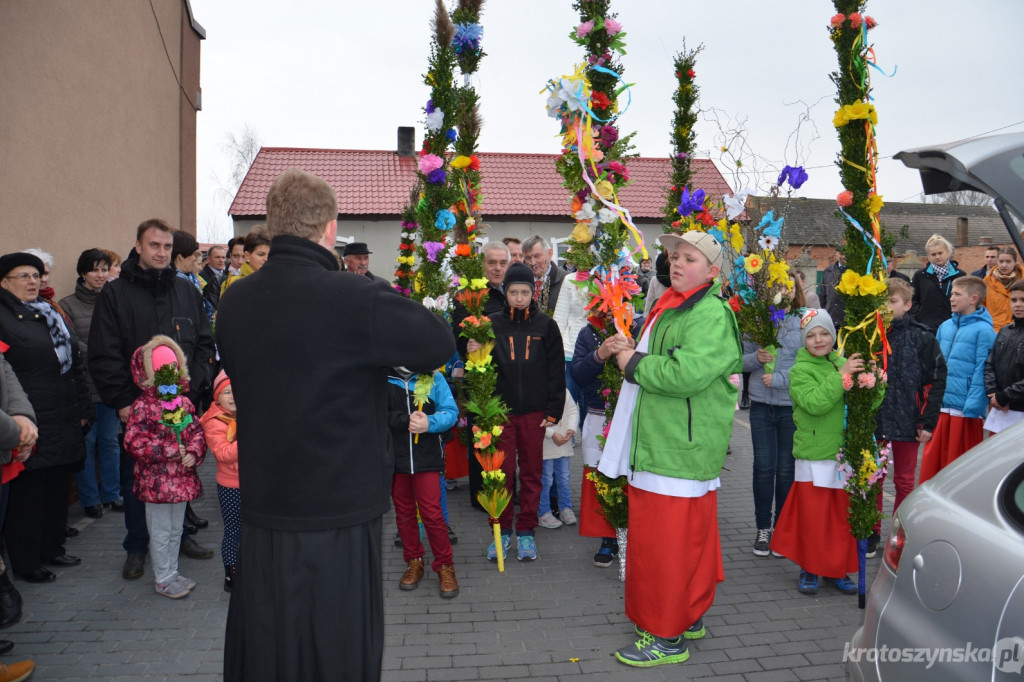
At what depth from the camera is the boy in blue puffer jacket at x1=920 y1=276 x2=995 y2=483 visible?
6.20 metres

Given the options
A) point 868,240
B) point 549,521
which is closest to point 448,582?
point 549,521

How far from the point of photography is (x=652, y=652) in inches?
150

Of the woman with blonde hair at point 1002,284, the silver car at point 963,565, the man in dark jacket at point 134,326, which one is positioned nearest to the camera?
the silver car at point 963,565

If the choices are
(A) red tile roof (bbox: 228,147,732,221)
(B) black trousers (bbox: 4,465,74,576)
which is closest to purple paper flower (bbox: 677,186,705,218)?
(B) black trousers (bbox: 4,465,74,576)

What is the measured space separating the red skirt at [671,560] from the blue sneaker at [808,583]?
1.19 m

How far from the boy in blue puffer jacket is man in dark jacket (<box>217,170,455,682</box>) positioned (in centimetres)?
556

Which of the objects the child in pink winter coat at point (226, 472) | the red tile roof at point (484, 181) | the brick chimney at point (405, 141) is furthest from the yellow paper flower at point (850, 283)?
the brick chimney at point (405, 141)

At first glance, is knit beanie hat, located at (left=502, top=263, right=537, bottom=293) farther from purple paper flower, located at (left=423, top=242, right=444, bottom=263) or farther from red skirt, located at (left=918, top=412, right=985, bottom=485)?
red skirt, located at (left=918, top=412, right=985, bottom=485)

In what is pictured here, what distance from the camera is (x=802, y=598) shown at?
15.3 ft

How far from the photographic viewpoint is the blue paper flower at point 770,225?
5.05 metres

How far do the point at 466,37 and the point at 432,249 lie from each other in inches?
58.4

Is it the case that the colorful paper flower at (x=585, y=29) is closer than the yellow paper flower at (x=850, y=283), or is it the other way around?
the yellow paper flower at (x=850, y=283)

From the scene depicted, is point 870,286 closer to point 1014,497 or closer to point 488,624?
point 1014,497

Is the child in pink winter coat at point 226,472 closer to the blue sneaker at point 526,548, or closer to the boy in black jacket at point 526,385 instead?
the boy in black jacket at point 526,385
